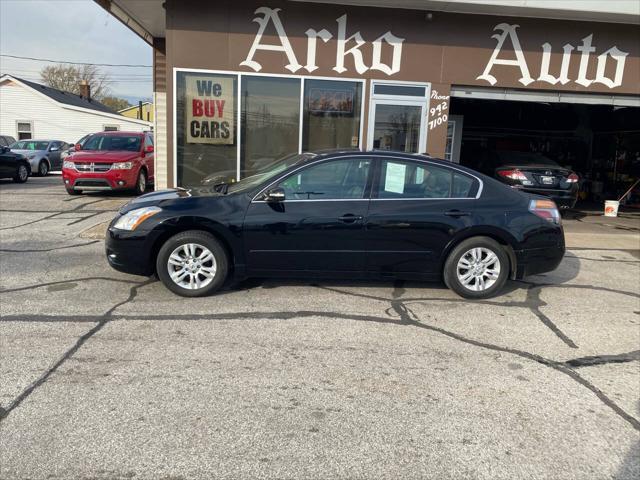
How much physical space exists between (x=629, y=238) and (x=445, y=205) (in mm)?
6298

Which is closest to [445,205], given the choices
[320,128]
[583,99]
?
[320,128]

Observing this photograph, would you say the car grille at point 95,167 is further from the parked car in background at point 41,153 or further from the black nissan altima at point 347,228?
the parked car in background at point 41,153

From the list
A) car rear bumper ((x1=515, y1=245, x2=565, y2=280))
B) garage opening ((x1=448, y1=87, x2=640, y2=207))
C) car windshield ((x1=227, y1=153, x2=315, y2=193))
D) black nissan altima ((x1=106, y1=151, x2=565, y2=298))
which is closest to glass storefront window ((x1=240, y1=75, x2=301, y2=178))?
car windshield ((x1=227, y1=153, x2=315, y2=193))

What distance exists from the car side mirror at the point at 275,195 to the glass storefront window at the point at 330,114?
4903 millimetres

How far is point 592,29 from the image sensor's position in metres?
10.1

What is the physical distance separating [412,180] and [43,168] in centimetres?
2056

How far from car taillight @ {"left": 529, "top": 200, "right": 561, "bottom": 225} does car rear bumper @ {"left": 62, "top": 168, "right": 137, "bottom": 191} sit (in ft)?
33.3

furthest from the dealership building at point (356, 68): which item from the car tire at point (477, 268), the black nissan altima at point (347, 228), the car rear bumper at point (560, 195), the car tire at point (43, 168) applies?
the car tire at point (43, 168)

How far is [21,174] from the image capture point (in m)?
17.4

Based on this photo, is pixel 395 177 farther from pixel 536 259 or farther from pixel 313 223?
pixel 536 259

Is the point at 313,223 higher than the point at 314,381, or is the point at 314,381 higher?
the point at 313,223

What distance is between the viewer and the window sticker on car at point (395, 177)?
556 centimetres

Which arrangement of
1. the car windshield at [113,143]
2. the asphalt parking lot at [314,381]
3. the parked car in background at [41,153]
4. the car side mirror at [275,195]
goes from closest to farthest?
the asphalt parking lot at [314,381]
the car side mirror at [275,195]
the car windshield at [113,143]
the parked car in background at [41,153]

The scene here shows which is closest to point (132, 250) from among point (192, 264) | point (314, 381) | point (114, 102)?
point (192, 264)
